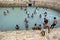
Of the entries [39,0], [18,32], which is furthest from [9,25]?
[39,0]

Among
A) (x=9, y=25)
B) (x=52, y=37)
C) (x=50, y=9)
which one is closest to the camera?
(x=52, y=37)

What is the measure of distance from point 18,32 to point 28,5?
22.0 m

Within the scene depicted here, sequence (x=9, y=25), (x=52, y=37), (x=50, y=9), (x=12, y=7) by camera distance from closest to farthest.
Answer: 1. (x=52, y=37)
2. (x=9, y=25)
3. (x=50, y=9)
4. (x=12, y=7)

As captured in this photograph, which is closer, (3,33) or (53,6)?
(3,33)

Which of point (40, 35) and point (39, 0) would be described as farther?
point (39, 0)

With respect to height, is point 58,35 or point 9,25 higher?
point 58,35

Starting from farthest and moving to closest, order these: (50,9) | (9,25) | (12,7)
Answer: (12,7), (50,9), (9,25)

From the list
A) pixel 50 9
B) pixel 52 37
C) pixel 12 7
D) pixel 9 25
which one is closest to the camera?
pixel 52 37

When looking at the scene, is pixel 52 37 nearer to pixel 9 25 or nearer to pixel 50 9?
pixel 9 25

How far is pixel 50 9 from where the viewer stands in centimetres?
2936

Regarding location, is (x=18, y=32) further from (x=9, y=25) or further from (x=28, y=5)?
(x=28, y=5)

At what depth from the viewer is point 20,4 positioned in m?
32.4

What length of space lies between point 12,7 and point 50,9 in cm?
684

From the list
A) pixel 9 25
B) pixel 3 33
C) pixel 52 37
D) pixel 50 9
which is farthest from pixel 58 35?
pixel 50 9
